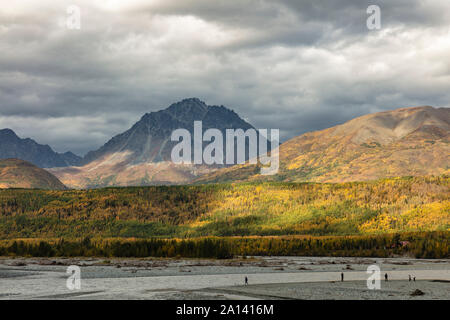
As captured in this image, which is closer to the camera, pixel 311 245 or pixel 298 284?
pixel 298 284

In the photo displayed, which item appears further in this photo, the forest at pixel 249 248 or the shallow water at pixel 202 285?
the forest at pixel 249 248

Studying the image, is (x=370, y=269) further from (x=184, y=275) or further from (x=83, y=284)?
(x=83, y=284)

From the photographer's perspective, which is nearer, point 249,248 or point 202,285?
point 202,285

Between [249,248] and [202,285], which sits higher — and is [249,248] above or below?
below

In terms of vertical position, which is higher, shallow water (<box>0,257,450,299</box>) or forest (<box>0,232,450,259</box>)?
shallow water (<box>0,257,450,299</box>)

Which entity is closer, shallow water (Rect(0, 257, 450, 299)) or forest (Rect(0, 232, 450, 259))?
shallow water (Rect(0, 257, 450, 299))

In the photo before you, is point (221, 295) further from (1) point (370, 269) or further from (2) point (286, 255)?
(2) point (286, 255)

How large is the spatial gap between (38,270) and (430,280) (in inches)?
2768

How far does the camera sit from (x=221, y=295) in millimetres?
63156
